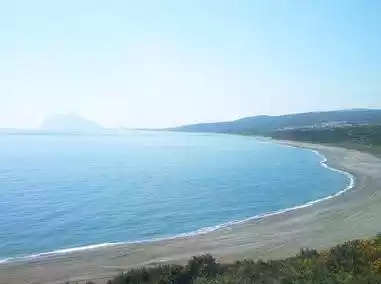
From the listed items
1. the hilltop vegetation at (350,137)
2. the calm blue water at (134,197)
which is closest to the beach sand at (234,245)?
the calm blue water at (134,197)

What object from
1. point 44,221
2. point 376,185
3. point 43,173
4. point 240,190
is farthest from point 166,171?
point 44,221

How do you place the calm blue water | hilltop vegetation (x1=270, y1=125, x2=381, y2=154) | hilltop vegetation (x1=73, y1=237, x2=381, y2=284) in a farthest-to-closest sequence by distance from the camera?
hilltop vegetation (x1=270, y1=125, x2=381, y2=154), the calm blue water, hilltop vegetation (x1=73, y1=237, x2=381, y2=284)

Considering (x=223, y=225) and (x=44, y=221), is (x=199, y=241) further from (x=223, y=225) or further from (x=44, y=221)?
(x=44, y=221)

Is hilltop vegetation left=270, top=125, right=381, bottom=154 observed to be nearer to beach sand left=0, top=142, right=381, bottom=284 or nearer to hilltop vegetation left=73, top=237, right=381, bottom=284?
beach sand left=0, top=142, right=381, bottom=284

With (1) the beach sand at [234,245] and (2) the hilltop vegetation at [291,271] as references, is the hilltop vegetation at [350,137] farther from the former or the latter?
(2) the hilltop vegetation at [291,271]

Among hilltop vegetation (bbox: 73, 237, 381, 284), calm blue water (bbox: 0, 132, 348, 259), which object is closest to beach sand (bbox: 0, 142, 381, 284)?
calm blue water (bbox: 0, 132, 348, 259)

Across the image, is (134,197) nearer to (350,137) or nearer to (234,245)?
(234,245)
